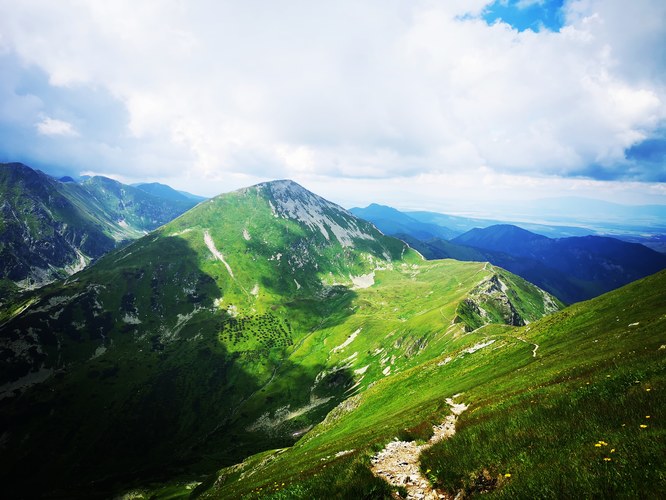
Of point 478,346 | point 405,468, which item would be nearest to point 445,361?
point 478,346

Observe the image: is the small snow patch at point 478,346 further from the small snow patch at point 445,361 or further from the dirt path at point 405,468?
the dirt path at point 405,468

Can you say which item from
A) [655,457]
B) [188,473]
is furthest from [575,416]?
[188,473]

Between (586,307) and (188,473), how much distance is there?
574 ft

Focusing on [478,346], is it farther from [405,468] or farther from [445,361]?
[405,468]

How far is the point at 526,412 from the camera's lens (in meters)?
16.9

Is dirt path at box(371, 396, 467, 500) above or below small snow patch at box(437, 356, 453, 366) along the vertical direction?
above

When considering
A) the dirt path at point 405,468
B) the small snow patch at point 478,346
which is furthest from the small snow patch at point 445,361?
the dirt path at point 405,468

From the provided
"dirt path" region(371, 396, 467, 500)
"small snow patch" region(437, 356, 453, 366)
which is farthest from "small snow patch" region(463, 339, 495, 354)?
"dirt path" region(371, 396, 467, 500)

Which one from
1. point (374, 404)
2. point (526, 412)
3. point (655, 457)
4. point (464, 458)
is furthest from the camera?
point (374, 404)

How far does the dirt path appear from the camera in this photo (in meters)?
12.9

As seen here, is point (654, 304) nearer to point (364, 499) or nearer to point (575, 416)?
point (575, 416)

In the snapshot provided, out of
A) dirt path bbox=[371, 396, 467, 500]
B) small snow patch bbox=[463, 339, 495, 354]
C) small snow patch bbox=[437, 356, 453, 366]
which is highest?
dirt path bbox=[371, 396, 467, 500]

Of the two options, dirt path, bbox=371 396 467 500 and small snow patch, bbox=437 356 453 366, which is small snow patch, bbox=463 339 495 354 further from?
dirt path, bbox=371 396 467 500

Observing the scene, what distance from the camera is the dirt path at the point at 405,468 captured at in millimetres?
12919
